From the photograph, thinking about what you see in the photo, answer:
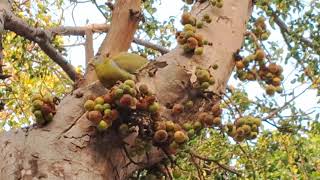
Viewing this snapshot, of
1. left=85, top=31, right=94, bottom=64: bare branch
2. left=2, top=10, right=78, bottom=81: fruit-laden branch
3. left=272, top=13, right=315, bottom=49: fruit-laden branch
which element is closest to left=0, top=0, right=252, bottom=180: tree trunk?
left=85, top=31, right=94, bottom=64: bare branch

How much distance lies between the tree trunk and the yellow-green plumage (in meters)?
0.04

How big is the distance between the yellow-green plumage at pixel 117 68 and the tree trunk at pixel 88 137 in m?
0.04

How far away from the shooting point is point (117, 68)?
1533 millimetres

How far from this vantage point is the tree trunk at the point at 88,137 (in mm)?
1301

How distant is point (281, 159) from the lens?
3424 mm

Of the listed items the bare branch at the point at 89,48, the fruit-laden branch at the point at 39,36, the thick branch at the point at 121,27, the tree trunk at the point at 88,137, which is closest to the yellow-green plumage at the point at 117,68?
the tree trunk at the point at 88,137

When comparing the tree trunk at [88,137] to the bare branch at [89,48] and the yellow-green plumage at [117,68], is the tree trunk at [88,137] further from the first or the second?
the bare branch at [89,48]

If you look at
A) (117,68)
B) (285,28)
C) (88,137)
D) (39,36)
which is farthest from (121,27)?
(285,28)

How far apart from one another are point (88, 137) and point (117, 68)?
223 millimetres

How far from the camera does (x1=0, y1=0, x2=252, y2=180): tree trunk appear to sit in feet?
4.27

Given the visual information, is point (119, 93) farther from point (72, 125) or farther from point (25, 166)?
point (25, 166)

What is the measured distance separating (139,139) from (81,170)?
0.19m

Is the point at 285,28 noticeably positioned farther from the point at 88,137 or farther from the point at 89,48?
the point at 88,137

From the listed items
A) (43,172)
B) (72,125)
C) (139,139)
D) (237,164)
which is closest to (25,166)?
(43,172)
